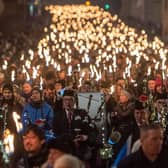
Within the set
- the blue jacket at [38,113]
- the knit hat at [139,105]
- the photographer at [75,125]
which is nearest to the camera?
the knit hat at [139,105]

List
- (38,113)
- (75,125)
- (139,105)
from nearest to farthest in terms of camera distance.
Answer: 1. (139,105)
2. (75,125)
3. (38,113)

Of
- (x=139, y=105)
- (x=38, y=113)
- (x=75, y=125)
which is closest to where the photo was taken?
(x=139, y=105)

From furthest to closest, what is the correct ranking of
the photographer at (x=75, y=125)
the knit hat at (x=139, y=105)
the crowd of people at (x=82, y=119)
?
the photographer at (x=75, y=125)
the knit hat at (x=139, y=105)
the crowd of people at (x=82, y=119)

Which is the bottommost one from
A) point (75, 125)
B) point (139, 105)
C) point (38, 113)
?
point (75, 125)

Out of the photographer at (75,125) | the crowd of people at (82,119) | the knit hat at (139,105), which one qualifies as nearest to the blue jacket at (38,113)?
the crowd of people at (82,119)

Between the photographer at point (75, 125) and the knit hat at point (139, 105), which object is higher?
the knit hat at point (139, 105)

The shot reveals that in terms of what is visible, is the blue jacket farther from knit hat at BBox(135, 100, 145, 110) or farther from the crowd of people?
knit hat at BBox(135, 100, 145, 110)

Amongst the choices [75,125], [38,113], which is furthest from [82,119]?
[38,113]

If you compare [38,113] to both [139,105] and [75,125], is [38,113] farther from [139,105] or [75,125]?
[139,105]

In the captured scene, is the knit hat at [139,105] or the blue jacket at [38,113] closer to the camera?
the knit hat at [139,105]

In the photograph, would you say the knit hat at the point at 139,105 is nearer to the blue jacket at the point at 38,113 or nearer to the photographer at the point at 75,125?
the photographer at the point at 75,125

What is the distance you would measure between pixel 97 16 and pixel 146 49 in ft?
42.1

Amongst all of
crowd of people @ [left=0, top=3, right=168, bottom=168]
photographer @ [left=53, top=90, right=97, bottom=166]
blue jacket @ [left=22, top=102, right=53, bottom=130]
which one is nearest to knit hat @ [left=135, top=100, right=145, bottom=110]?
crowd of people @ [left=0, top=3, right=168, bottom=168]

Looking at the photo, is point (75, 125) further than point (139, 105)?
Yes
